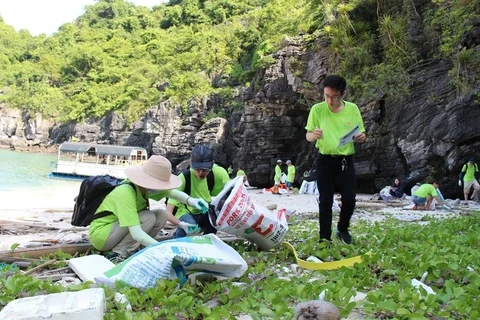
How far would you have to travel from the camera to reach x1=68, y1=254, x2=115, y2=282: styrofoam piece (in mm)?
3424

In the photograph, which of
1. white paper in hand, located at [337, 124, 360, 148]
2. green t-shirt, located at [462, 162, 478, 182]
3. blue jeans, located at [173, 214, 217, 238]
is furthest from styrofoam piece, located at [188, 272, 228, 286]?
green t-shirt, located at [462, 162, 478, 182]

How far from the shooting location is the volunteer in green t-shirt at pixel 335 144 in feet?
14.4

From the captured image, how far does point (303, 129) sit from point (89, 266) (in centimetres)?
2308

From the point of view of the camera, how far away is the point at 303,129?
25969 mm

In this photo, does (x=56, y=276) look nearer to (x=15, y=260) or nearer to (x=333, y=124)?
(x=15, y=260)

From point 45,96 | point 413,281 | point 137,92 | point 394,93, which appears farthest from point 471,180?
point 45,96

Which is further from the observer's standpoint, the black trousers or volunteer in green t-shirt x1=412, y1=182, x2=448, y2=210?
volunteer in green t-shirt x1=412, y1=182, x2=448, y2=210

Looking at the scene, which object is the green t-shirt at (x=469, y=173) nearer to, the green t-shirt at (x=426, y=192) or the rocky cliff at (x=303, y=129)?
the rocky cliff at (x=303, y=129)

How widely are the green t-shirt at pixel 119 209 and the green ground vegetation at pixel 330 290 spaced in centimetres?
92

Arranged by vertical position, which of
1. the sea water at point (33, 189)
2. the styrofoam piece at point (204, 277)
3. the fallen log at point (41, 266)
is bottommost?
the sea water at point (33, 189)

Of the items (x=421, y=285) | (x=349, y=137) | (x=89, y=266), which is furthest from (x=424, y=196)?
(x=89, y=266)

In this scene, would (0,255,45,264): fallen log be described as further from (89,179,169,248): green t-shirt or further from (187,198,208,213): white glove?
Answer: (187,198,208,213): white glove

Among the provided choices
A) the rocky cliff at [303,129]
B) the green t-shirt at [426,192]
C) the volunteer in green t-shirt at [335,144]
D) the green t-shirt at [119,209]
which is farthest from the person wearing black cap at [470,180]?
the green t-shirt at [119,209]

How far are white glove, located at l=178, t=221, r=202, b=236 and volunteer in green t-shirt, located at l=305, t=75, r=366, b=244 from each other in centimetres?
131
